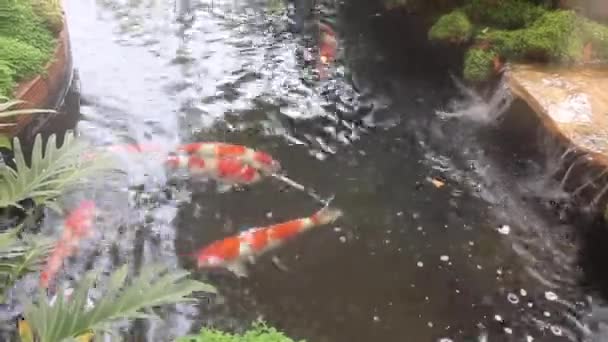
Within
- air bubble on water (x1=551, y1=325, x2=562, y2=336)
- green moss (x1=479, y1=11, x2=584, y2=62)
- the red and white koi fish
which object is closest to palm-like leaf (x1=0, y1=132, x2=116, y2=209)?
the red and white koi fish

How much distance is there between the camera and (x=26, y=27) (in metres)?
7.68

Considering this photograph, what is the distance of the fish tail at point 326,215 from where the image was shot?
612 centimetres

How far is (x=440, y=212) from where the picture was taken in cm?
640

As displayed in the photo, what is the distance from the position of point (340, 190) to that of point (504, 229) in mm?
1716

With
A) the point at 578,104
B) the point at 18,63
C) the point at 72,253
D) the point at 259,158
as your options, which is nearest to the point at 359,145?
the point at 259,158

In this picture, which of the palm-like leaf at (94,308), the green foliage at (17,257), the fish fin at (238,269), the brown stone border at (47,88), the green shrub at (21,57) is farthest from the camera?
the green shrub at (21,57)

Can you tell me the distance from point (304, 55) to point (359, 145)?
2629mm

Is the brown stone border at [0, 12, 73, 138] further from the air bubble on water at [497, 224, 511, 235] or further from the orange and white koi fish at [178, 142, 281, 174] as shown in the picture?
the air bubble on water at [497, 224, 511, 235]

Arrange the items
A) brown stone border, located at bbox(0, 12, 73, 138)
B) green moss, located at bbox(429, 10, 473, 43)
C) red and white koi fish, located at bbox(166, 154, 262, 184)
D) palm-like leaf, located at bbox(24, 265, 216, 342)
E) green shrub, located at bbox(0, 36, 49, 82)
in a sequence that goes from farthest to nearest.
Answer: green moss, located at bbox(429, 10, 473, 43) → green shrub, located at bbox(0, 36, 49, 82) → brown stone border, located at bbox(0, 12, 73, 138) → red and white koi fish, located at bbox(166, 154, 262, 184) → palm-like leaf, located at bbox(24, 265, 216, 342)

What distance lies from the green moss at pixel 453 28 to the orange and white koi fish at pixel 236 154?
160 inches

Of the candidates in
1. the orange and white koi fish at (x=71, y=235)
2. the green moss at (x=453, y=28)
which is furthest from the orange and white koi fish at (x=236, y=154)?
the green moss at (x=453, y=28)

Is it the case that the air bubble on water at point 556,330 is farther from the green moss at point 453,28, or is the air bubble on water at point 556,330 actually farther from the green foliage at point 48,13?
the green foliage at point 48,13

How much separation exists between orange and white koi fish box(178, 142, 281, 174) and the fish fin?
1.48 m

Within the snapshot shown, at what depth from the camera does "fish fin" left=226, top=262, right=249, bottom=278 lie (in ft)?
18.0
